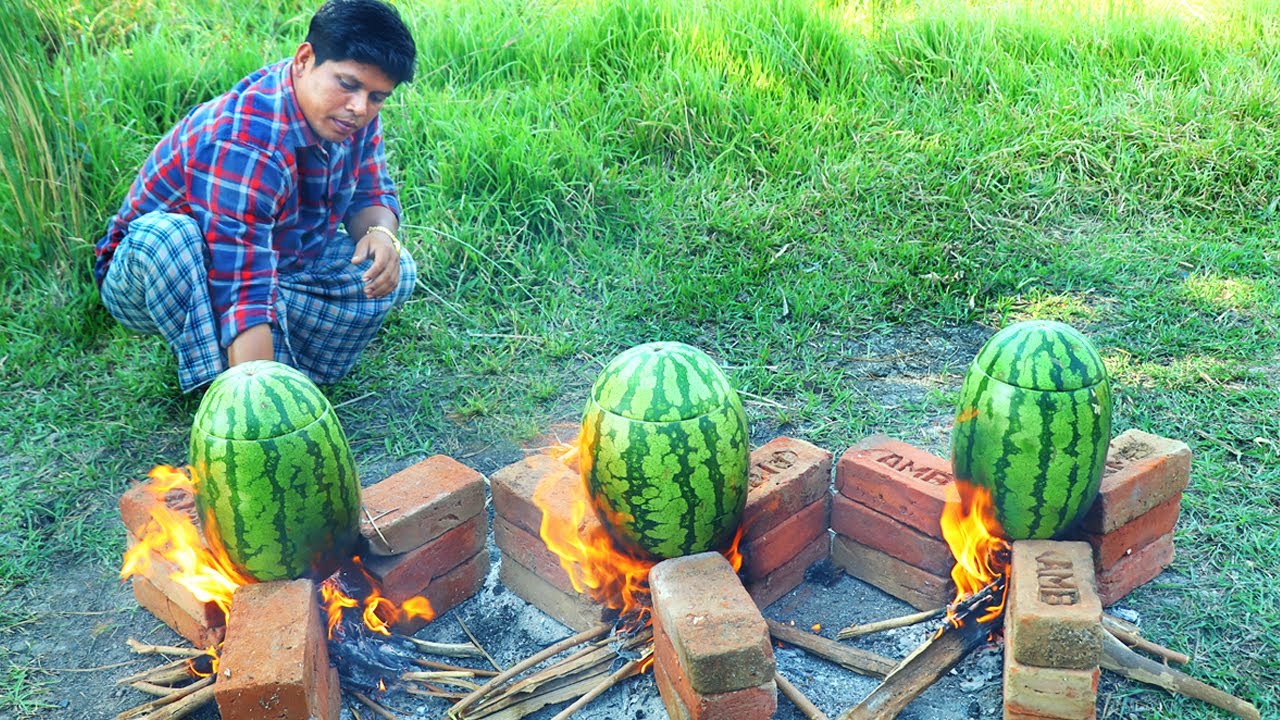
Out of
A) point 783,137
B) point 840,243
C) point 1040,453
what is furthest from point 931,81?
point 1040,453

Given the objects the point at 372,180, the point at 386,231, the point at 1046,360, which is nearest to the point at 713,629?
the point at 1046,360

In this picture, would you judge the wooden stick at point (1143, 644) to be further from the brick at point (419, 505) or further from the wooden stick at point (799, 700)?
the brick at point (419, 505)

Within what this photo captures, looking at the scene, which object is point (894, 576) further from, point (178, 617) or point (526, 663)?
point (178, 617)

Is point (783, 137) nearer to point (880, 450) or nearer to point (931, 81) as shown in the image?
point (931, 81)

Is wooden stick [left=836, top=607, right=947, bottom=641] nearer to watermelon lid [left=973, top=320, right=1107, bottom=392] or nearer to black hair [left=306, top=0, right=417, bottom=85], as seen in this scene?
watermelon lid [left=973, top=320, right=1107, bottom=392]

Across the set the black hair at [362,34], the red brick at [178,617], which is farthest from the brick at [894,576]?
the black hair at [362,34]

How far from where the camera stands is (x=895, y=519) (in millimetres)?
3439

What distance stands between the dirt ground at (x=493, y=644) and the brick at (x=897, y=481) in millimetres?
318

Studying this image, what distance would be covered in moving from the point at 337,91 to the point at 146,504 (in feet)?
5.00

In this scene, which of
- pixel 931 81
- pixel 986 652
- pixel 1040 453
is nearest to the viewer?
pixel 1040 453

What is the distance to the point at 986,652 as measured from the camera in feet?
10.6

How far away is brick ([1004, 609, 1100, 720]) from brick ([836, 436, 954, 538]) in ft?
1.71

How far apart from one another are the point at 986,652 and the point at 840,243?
2.85m

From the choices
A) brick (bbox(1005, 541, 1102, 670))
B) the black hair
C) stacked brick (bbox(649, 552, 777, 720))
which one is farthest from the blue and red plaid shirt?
brick (bbox(1005, 541, 1102, 670))
